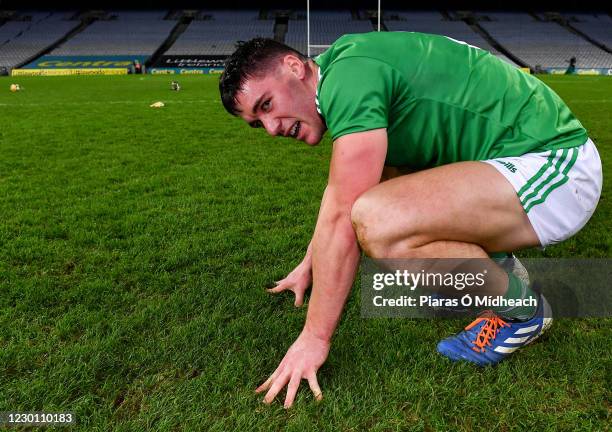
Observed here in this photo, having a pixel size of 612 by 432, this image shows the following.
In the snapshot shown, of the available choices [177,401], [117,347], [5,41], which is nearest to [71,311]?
[117,347]

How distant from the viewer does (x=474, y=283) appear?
6.42 ft

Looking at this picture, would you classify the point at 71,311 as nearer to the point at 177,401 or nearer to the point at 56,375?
the point at 56,375

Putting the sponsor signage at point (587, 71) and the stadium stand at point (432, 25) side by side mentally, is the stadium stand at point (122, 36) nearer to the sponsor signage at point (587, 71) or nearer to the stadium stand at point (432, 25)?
the stadium stand at point (432, 25)

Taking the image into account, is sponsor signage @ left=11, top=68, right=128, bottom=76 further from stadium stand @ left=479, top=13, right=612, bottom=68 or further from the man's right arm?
the man's right arm

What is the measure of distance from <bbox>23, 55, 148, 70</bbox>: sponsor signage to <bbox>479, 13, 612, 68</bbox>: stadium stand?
2398 cm

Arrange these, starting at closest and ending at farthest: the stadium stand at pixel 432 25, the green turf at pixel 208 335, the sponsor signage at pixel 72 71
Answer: the green turf at pixel 208 335, the sponsor signage at pixel 72 71, the stadium stand at pixel 432 25

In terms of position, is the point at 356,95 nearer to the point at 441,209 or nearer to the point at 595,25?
the point at 441,209

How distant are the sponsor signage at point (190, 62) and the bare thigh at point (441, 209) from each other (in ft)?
98.9

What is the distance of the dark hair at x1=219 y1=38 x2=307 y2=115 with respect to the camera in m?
1.76

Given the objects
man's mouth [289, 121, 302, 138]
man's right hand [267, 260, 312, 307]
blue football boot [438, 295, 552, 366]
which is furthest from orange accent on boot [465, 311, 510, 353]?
man's mouth [289, 121, 302, 138]

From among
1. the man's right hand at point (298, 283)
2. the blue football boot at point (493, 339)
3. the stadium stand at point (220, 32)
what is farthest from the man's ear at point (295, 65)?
the stadium stand at point (220, 32)

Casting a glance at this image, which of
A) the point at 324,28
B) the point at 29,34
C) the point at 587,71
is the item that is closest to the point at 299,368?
the point at 587,71

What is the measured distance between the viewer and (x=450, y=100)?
5.99 feet

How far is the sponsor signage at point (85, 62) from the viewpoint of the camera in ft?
99.8
